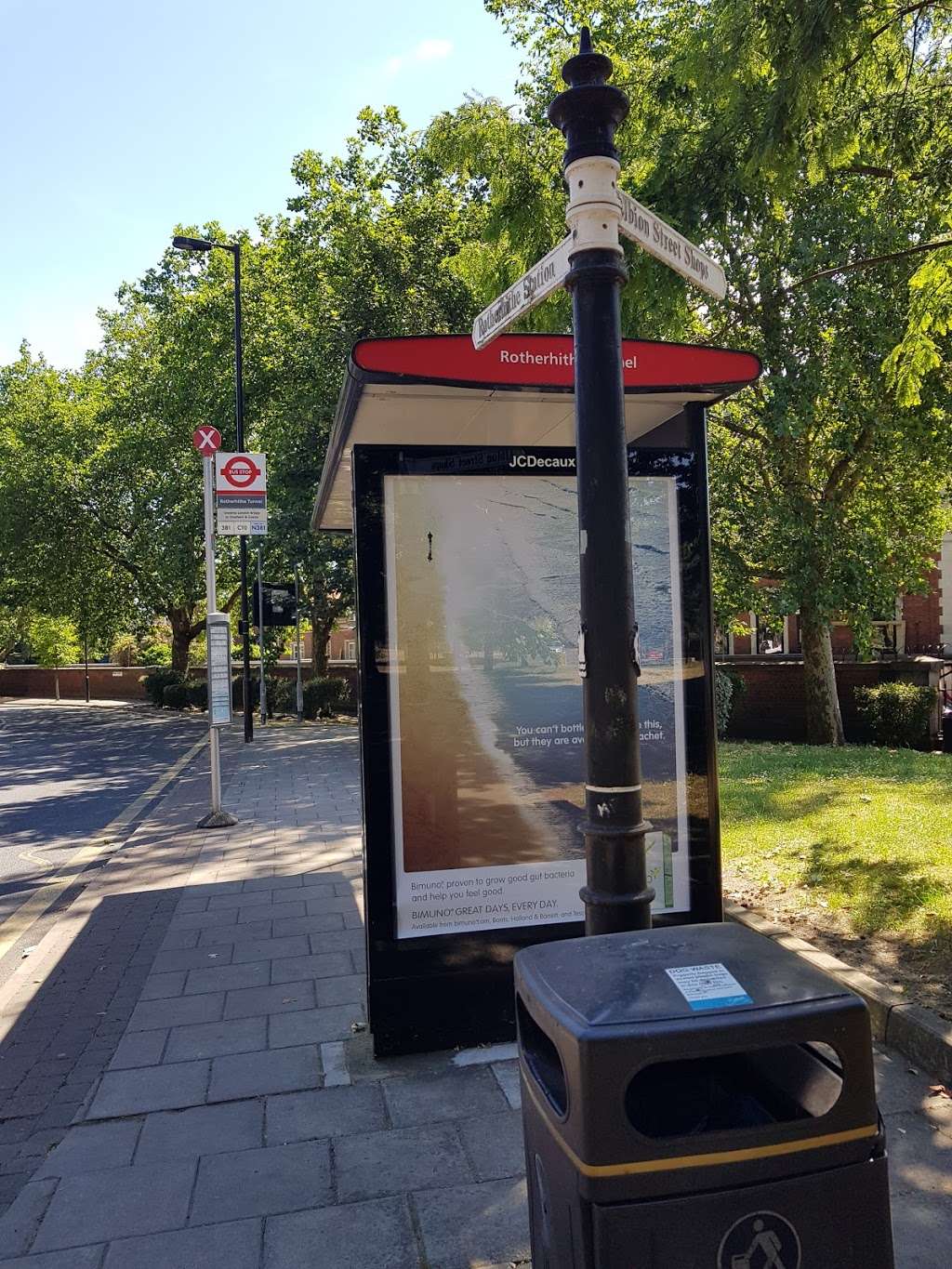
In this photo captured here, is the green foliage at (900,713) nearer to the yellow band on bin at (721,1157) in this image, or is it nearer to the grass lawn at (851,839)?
the grass lawn at (851,839)

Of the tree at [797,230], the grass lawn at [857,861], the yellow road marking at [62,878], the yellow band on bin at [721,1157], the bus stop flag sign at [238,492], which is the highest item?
the tree at [797,230]

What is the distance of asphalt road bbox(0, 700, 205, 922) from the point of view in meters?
9.09

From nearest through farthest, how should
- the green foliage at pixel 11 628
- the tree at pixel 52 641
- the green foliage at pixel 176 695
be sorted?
the green foliage at pixel 176 695 < the green foliage at pixel 11 628 < the tree at pixel 52 641

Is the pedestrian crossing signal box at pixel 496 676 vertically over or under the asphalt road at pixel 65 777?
over

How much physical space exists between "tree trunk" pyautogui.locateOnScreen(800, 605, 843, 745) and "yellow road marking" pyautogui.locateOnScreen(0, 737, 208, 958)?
37.7ft

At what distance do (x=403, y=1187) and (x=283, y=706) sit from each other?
27.0m

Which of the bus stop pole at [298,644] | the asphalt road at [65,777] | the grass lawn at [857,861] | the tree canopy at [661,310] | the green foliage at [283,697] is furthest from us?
the green foliage at [283,697]

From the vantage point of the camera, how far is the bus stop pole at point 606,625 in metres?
2.46

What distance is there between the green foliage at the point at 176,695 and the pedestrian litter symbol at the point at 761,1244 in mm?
32007

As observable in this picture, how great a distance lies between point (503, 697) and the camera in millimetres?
4293

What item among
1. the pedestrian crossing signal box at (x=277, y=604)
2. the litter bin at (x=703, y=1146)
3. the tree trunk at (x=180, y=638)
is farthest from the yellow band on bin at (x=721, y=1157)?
the tree trunk at (x=180, y=638)

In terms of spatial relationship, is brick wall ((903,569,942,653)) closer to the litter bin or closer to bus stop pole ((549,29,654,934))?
bus stop pole ((549,29,654,934))

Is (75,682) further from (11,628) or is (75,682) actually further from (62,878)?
(62,878)

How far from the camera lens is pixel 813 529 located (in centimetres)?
1466
